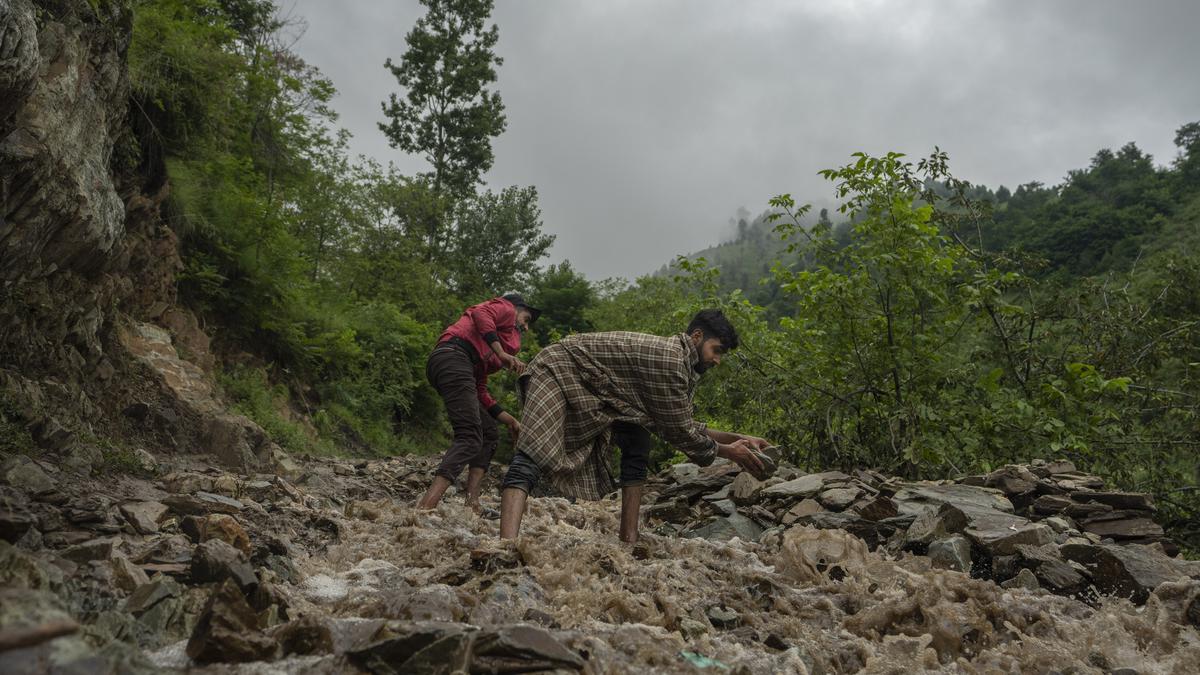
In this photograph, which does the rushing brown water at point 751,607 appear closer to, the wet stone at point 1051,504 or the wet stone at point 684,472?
the wet stone at point 1051,504

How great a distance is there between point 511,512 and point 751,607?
146 cm

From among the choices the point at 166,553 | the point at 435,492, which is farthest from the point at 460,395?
the point at 166,553

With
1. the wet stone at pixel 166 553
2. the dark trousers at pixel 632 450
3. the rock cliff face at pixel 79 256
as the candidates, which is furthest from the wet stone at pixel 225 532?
the rock cliff face at pixel 79 256

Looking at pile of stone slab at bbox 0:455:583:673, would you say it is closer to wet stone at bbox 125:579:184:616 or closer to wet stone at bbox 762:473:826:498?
wet stone at bbox 125:579:184:616

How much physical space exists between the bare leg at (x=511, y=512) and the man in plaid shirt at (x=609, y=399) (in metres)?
0.01

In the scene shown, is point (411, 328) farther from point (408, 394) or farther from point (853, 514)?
point (853, 514)

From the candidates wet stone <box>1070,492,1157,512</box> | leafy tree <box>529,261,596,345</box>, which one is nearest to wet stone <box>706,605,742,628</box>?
wet stone <box>1070,492,1157,512</box>

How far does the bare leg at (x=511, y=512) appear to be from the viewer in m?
4.18

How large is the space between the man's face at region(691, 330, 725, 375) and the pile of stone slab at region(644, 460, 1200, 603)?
59.4 inches

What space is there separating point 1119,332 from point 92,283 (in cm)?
1052

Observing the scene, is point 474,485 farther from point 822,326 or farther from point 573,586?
point 822,326

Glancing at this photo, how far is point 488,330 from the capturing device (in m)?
5.84

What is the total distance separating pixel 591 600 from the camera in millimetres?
3100

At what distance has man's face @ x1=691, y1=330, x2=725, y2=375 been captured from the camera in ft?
14.8
